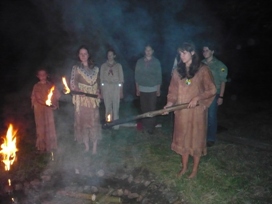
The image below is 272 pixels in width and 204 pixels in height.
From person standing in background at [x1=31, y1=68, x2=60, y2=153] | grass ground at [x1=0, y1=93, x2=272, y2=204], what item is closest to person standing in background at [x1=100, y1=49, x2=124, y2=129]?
grass ground at [x1=0, y1=93, x2=272, y2=204]

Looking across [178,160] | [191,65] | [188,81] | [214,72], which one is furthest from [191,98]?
[178,160]

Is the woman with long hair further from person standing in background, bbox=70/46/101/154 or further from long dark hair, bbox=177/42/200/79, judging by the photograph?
person standing in background, bbox=70/46/101/154

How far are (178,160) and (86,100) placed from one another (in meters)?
→ 2.34

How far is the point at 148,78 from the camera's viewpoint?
7707mm

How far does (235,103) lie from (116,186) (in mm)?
7880

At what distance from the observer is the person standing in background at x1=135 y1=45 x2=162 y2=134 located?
764cm

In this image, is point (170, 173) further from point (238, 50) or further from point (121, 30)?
point (238, 50)

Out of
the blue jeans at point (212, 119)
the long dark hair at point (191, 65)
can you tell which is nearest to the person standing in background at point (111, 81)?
the blue jeans at point (212, 119)

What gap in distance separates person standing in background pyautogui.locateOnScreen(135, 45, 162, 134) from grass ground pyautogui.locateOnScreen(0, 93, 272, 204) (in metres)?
0.84

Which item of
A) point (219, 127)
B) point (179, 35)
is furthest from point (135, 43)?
point (219, 127)

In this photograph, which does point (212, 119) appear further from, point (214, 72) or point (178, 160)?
point (178, 160)

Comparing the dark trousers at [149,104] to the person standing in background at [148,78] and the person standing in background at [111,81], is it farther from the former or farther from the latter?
the person standing in background at [111,81]

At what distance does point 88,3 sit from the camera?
1369cm

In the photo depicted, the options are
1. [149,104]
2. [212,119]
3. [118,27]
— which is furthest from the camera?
[118,27]
